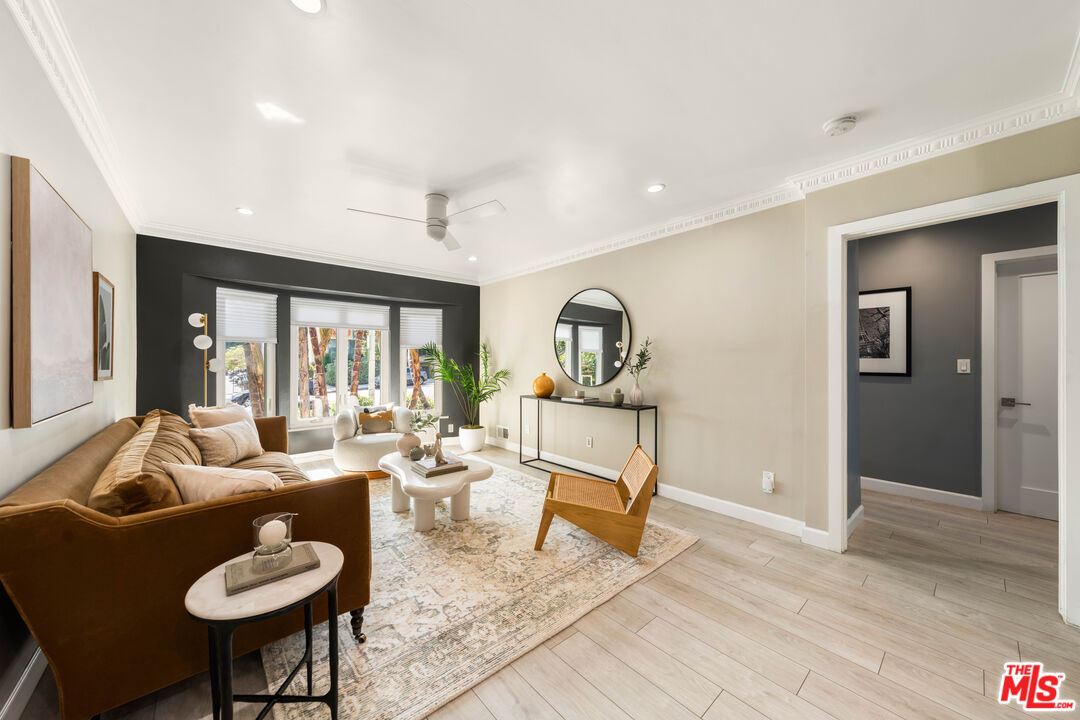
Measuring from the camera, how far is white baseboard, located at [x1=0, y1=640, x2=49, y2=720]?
1.33 metres

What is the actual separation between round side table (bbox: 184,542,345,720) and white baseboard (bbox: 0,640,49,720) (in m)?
0.70

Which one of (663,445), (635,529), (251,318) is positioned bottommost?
(635,529)

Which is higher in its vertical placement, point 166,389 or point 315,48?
point 315,48

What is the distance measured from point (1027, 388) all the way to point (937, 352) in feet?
1.96

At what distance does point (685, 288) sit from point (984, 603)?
2.68 meters

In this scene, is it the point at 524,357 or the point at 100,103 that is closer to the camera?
the point at 100,103

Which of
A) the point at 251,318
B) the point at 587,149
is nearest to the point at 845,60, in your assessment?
the point at 587,149

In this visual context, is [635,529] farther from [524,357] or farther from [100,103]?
[100,103]

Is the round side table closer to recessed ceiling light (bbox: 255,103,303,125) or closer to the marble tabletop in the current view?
the marble tabletop

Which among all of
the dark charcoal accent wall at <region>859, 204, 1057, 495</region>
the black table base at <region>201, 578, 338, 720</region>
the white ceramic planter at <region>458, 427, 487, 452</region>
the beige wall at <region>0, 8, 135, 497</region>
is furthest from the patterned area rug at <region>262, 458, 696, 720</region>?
the dark charcoal accent wall at <region>859, 204, 1057, 495</region>

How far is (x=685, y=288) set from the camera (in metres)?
3.66

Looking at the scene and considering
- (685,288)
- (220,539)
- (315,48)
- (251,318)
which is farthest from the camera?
(251,318)

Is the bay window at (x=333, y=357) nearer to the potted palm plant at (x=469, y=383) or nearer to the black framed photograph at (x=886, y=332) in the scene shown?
the potted palm plant at (x=469, y=383)

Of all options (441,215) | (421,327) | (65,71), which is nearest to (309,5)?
(65,71)
